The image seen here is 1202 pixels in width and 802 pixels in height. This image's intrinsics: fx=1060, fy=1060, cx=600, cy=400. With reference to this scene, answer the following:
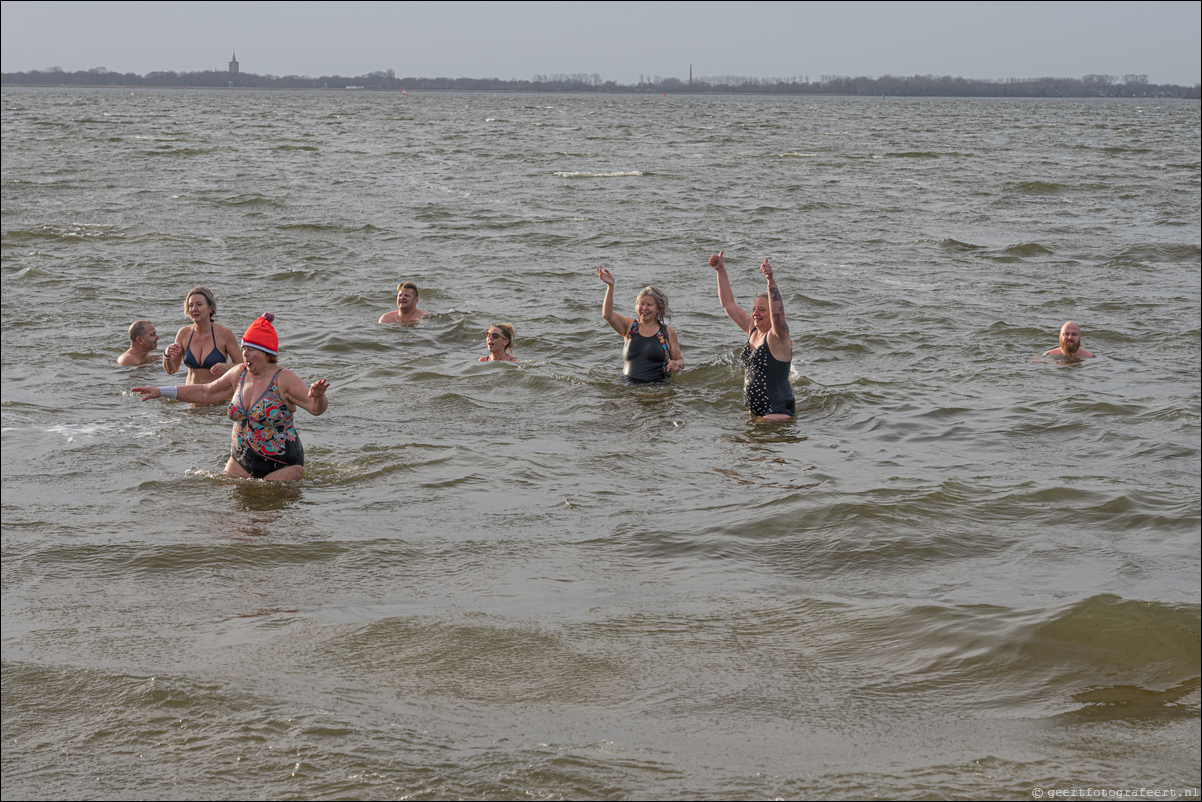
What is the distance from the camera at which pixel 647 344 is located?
1303 cm

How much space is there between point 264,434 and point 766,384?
535cm

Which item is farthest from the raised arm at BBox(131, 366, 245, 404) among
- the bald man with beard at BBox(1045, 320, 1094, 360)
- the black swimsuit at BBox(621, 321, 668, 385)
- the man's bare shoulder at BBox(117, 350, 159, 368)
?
the bald man with beard at BBox(1045, 320, 1094, 360)

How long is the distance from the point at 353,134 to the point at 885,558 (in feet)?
201

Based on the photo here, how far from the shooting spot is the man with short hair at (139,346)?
13539mm

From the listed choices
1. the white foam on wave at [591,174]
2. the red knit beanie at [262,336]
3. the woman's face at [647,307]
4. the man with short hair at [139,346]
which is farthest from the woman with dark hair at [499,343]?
the white foam on wave at [591,174]

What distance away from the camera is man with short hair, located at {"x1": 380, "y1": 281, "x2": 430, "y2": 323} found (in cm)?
1658

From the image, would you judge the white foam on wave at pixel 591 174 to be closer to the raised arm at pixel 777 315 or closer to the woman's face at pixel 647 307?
the woman's face at pixel 647 307

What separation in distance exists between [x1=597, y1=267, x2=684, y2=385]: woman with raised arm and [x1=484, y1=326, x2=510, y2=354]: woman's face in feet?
6.08

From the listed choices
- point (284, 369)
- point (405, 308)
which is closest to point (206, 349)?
Answer: point (284, 369)

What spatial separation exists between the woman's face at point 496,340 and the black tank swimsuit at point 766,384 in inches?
149

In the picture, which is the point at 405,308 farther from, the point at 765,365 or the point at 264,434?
the point at 264,434

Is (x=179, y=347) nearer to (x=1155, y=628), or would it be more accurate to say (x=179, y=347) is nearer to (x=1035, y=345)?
(x=1155, y=628)

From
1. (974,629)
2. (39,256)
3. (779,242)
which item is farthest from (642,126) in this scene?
(974,629)

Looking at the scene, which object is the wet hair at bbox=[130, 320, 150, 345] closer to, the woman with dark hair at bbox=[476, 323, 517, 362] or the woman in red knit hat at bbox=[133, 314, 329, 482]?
the woman with dark hair at bbox=[476, 323, 517, 362]
